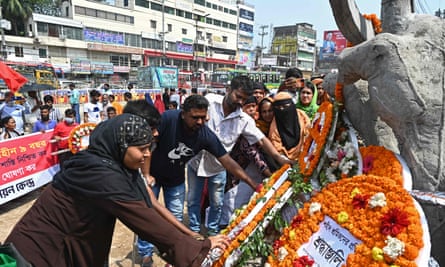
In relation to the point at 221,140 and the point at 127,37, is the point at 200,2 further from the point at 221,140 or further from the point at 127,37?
the point at 221,140

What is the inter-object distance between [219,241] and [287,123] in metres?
1.71

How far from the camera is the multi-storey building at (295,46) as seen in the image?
206 ft

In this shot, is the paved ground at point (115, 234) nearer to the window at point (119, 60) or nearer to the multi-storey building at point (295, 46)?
the window at point (119, 60)

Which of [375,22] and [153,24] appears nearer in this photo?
[375,22]

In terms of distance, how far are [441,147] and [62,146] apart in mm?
5582

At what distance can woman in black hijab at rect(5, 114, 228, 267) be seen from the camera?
158cm

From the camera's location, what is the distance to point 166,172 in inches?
122

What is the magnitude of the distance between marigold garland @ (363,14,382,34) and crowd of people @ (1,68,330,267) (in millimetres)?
716

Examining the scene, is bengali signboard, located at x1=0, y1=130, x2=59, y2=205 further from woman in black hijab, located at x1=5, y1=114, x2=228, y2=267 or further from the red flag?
woman in black hijab, located at x1=5, y1=114, x2=228, y2=267

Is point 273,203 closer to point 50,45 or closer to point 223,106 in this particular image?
point 223,106

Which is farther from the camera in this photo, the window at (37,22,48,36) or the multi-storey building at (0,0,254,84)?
the multi-storey building at (0,0,254,84)

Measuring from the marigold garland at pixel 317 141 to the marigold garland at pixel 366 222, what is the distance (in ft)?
0.79

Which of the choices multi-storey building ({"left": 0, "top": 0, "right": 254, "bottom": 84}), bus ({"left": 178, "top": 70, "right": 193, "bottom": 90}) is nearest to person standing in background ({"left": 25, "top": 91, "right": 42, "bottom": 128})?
bus ({"left": 178, "top": 70, "right": 193, "bottom": 90})

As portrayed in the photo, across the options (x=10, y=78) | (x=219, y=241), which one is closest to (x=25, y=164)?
(x=10, y=78)
